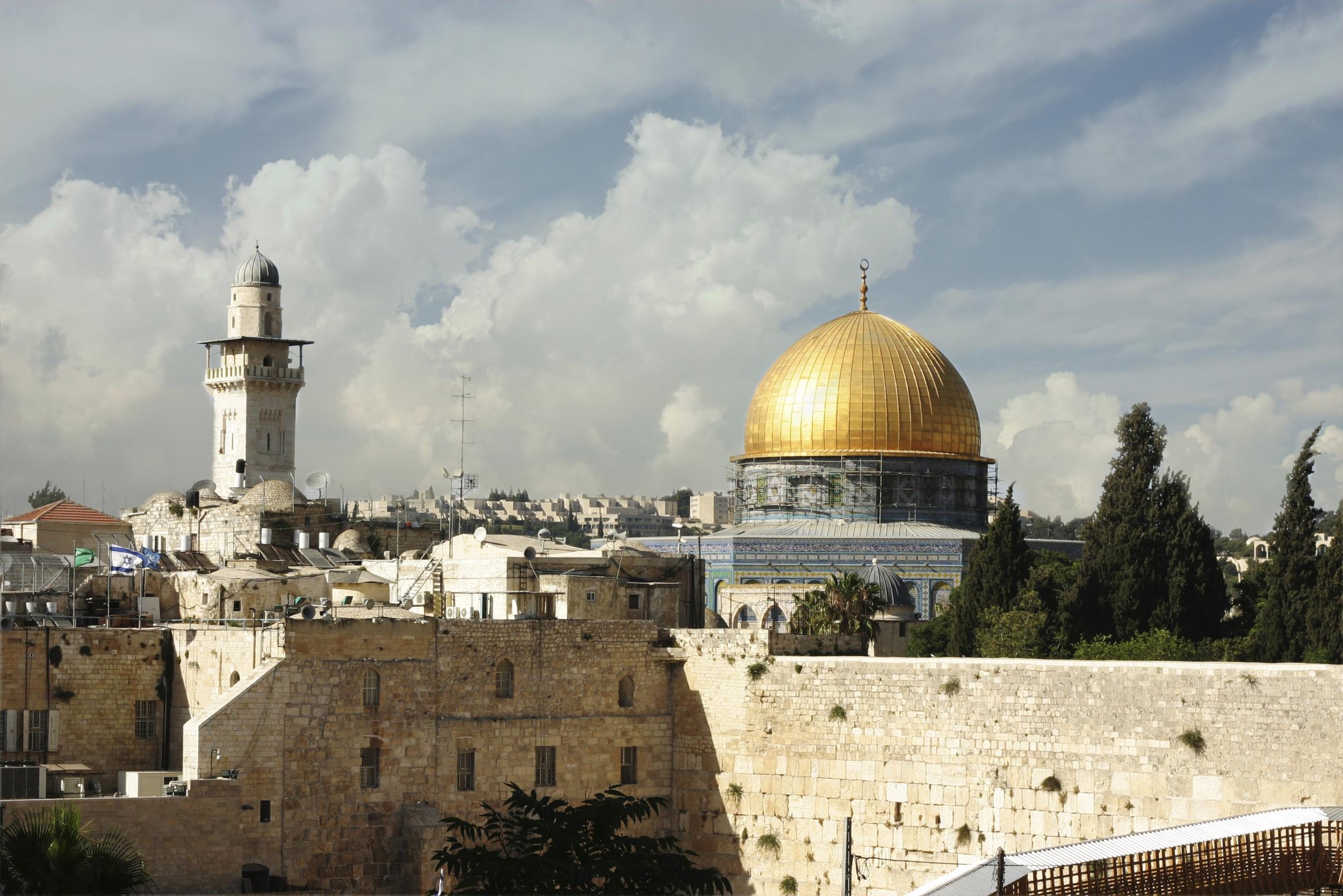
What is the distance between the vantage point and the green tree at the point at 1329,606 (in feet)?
94.2

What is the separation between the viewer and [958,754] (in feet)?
75.0

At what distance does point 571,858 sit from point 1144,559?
15.6 metres

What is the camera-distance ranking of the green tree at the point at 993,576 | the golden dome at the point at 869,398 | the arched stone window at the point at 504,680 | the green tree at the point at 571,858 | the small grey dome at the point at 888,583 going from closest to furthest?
the green tree at the point at 571,858, the arched stone window at the point at 504,680, the green tree at the point at 993,576, the small grey dome at the point at 888,583, the golden dome at the point at 869,398

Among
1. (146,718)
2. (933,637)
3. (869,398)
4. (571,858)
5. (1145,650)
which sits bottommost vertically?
(571,858)

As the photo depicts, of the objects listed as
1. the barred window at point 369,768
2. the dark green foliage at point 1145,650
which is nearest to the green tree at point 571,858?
the barred window at point 369,768

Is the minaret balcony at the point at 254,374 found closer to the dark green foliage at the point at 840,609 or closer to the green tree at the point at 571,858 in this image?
the dark green foliage at the point at 840,609

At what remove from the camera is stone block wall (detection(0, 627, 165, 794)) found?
24.2m

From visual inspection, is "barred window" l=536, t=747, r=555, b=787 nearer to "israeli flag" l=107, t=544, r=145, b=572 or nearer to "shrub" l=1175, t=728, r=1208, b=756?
"shrub" l=1175, t=728, r=1208, b=756

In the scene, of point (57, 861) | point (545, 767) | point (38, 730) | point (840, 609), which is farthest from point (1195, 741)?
point (38, 730)

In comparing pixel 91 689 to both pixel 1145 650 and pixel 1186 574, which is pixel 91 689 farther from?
pixel 1186 574

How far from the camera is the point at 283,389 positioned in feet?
149

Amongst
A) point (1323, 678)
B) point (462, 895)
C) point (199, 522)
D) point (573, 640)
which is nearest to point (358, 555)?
point (199, 522)

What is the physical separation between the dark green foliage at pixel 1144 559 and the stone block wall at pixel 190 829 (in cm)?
1505

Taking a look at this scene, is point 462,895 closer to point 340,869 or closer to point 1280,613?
point 340,869
